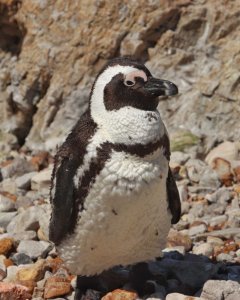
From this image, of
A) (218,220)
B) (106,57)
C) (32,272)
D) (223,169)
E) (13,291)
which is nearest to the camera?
(13,291)

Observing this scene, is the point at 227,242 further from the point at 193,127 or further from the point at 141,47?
the point at 141,47

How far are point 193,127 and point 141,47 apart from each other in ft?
3.07

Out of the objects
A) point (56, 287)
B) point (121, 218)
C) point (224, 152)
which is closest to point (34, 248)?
point (56, 287)

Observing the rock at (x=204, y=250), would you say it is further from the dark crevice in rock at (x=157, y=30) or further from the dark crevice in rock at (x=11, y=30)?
the dark crevice in rock at (x=11, y=30)

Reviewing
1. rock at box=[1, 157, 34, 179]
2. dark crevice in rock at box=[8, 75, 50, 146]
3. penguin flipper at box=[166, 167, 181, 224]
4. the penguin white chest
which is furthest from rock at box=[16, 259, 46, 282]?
dark crevice in rock at box=[8, 75, 50, 146]

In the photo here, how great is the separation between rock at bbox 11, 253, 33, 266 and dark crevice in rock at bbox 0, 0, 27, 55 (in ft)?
11.0

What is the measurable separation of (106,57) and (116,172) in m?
3.72

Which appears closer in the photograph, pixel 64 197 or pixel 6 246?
pixel 64 197

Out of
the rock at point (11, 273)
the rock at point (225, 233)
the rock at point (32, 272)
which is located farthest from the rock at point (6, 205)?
the rock at point (225, 233)

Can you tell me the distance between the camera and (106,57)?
779 centimetres

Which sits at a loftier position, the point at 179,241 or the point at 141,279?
the point at 141,279

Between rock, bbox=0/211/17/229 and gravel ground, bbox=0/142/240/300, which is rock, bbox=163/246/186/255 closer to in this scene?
gravel ground, bbox=0/142/240/300

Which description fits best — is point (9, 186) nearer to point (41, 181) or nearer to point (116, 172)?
point (41, 181)

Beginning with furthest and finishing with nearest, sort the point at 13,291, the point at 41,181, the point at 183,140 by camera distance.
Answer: the point at 183,140, the point at 41,181, the point at 13,291
